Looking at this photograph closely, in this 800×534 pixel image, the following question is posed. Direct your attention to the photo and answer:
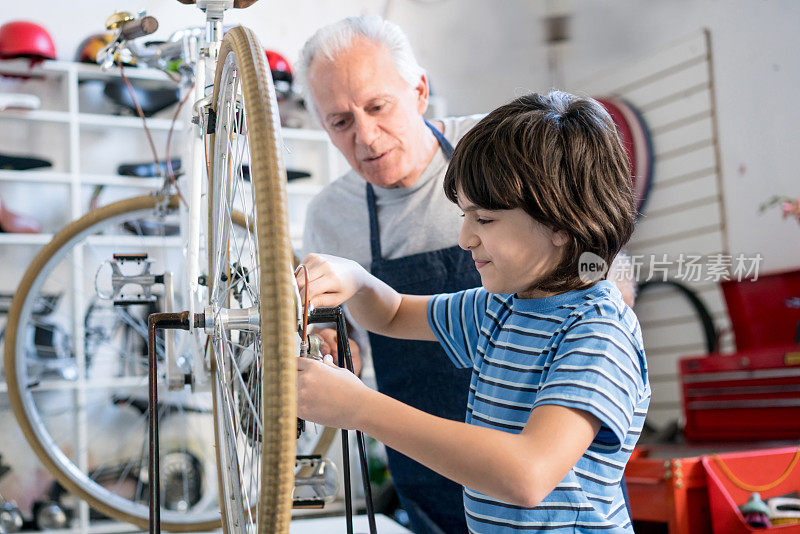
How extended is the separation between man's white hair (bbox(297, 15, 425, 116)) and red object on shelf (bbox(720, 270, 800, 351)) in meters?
1.51

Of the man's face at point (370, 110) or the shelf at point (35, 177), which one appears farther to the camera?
the shelf at point (35, 177)

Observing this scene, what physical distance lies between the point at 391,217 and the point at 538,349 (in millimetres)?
583

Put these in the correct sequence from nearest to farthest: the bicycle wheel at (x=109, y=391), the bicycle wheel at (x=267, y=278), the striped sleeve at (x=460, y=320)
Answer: the bicycle wheel at (x=267, y=278), the striped sleeve at (x=460, y=320), the bicycle wheel at (x=109, y=391)

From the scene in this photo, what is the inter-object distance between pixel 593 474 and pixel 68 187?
7.14 feet

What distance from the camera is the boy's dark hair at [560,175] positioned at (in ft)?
2.26

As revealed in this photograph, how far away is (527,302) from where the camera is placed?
2.48ft

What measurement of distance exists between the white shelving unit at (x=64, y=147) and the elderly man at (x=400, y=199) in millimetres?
1246

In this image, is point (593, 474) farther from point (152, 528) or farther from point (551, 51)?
point (551, 51)

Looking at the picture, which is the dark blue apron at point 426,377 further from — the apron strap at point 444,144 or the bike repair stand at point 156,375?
the bike repair stand at point 156,375

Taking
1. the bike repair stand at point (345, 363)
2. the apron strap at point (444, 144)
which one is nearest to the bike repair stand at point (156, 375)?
the bike repair stand at point (345, 363)

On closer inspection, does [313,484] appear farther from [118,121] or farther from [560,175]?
[118,121]

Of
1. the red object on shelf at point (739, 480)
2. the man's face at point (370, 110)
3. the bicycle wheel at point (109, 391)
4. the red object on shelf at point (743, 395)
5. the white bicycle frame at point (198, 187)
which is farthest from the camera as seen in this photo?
the bicycle wheel at point (109, 391)

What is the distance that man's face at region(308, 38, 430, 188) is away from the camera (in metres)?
1.15

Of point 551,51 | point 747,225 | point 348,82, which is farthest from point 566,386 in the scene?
point 747,225
